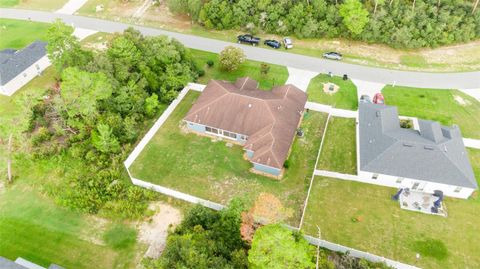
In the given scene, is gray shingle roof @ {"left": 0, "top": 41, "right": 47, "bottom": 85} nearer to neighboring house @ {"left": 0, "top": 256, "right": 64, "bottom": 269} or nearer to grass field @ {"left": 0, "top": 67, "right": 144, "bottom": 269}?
grass field @ {"left": 0, "top": 67, "right": 144, "bottom": 269}

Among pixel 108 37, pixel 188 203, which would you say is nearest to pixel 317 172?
pixel 188 203

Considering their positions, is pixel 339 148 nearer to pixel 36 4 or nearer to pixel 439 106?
pixel 439 106

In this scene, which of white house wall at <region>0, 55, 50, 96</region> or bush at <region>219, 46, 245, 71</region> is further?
bush at <region>219, 46, 245, 71</region>

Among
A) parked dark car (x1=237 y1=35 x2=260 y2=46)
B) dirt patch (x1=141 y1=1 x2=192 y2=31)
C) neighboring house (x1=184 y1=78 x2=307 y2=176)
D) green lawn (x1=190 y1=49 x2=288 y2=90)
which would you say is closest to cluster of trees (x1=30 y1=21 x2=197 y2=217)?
green lawn (x1=190 y1=49 x2=288 y2=90)

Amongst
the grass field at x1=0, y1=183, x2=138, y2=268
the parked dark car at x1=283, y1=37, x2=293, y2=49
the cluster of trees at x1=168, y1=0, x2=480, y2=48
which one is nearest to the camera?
the grass field at x1=0, y1=183, x2=138, y2=268

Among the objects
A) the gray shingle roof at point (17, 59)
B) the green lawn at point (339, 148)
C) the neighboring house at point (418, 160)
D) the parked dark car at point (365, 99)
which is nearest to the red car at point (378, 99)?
the parked dark car at point (365, 99)

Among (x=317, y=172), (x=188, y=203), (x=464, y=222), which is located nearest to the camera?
(x=464, y=222)

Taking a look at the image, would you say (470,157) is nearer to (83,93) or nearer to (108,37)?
(83,93)

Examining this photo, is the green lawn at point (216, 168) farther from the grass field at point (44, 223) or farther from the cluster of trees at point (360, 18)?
the cluster of trees at point (360, 18)
